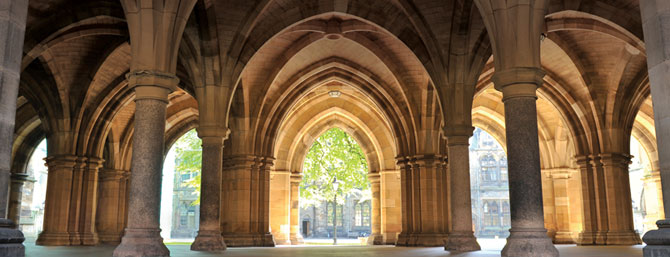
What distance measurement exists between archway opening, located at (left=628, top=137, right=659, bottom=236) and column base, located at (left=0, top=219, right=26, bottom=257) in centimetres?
2583

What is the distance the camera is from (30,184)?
28500mm

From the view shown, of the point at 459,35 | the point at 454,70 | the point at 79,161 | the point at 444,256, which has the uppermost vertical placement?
the point at 459,35

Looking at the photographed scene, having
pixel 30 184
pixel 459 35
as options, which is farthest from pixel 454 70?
pixel 30 184

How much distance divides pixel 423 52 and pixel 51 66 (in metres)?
11.3

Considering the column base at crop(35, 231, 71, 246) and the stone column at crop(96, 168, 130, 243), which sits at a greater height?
the stone column at crop(96, 168, 130, 243)

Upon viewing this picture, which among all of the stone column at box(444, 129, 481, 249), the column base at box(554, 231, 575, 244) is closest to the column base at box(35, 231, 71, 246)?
the stone column at box(444, 129, 481, 249)

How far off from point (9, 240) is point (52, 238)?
544 inches

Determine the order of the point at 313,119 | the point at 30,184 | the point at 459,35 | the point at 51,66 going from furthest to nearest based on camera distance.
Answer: the point at 30,184 → the point at 313,119 → the point at 51,66 → the point at 459,35

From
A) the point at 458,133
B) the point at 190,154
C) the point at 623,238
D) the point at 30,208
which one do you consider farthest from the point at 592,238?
the point at 30,208

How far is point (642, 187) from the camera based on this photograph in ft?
120

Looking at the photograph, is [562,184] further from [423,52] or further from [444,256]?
[444,256]

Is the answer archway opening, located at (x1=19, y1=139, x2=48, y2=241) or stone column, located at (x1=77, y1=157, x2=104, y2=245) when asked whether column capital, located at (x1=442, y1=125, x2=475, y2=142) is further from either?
archway opening, located at (x1=19, y1=139, x2=48, y2=241)

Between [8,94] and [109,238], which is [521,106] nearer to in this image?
[8,94]

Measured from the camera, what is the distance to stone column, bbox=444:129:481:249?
13.1 m
